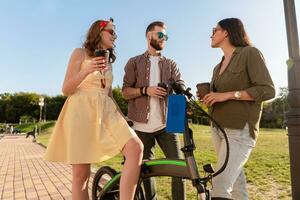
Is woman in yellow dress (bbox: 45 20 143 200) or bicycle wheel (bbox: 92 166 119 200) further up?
woman in yellow dress (bbox: 45 20 143 200)

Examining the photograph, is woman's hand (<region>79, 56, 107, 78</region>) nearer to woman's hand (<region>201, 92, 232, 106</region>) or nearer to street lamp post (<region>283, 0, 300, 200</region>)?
woman's hand (<region>201, 92, 232, 106</region>)

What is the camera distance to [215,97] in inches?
85.9

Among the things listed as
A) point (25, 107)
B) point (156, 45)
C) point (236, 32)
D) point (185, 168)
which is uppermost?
point (25, 107)

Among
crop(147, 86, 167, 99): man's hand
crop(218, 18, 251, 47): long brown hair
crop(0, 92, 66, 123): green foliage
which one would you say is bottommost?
crop(147, 86, 167, 99): man's hand

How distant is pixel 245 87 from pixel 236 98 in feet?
0.44

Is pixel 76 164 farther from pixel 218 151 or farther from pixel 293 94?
pixel 293 94

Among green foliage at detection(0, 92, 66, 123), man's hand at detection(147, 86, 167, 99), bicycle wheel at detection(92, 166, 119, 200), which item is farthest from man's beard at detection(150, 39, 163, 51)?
green foliage at detection(0, 92, 66, 123)

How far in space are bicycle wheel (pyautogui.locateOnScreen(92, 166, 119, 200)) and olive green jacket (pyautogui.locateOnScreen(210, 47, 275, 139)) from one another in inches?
45.2

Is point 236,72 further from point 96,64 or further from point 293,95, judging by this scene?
point 96,64

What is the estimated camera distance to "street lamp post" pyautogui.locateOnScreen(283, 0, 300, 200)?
256 centimetres

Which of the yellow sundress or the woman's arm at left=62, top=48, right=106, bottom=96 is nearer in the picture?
the woman's arm at left=62, top=48, right=106, bottom=96

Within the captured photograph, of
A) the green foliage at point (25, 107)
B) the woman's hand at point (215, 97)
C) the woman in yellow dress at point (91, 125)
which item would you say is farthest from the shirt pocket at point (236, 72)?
the green foliage at point (25, 107)

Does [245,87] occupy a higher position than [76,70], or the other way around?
[76,70]

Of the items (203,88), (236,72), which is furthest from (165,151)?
(236,72)
